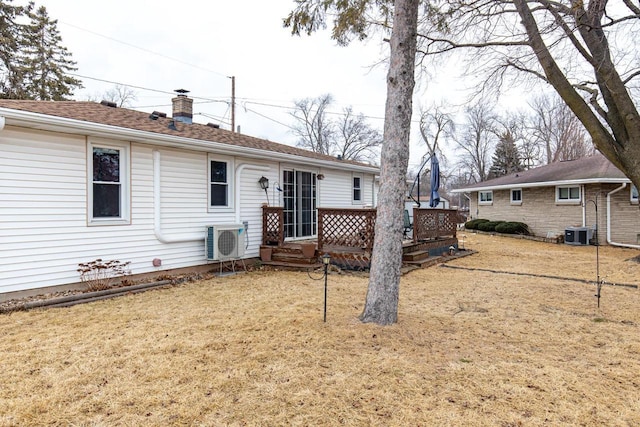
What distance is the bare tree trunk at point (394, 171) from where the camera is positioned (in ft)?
13.8

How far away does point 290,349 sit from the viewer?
3.66 metres

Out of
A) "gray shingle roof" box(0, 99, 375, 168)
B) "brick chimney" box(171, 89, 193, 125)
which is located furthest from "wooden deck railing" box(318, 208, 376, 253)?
"brick chimney" box(171, 89, 193, 125)

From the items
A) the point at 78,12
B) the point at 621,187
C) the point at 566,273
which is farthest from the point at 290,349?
the point at 78,12

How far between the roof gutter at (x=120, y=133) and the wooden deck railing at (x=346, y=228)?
199 centimetres

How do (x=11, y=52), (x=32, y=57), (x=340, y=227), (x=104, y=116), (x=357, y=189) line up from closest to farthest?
(x=104, y=116)
(x=340, y=227)
(x=357, y=189)
(x=11, y=52)
(x=32, y=57)

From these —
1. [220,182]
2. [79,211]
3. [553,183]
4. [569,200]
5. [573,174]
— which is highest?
[573,174]

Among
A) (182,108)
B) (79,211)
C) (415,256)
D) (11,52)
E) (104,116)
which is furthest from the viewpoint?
(11,52)

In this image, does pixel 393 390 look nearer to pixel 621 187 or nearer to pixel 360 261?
pixel 360 261

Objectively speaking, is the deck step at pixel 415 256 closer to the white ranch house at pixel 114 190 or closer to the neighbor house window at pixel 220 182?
the white ranch house at pixel 114 190

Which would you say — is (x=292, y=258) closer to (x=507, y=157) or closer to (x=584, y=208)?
(x=584, y=208)

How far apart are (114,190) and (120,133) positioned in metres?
1.05

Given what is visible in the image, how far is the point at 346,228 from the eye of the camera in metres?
8.43

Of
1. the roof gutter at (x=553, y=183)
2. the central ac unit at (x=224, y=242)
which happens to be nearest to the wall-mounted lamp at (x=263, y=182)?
the central ac unit at (x=224, y=242)

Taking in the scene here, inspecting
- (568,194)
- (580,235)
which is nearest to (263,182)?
(580,235)
